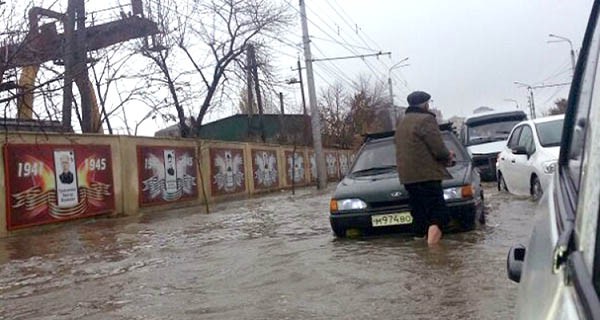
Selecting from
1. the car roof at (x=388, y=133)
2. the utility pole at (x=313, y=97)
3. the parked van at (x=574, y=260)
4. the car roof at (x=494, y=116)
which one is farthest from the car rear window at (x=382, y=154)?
the utility pole at (x=313, y=97)

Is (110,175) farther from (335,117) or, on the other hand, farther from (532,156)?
(335,117)

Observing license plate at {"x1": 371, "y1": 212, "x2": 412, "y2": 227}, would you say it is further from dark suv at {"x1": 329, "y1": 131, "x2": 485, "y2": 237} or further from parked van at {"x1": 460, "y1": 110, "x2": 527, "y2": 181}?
parked van at {"x1": 460, "y1": 110, "x2": 527, "y2": 181}

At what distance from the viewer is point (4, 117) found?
10.6 metres

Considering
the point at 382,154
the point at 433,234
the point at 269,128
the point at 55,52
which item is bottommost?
the point at 433,234

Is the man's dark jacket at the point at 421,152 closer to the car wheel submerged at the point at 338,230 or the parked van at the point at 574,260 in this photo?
the car wheel submerged at the point at 338,230

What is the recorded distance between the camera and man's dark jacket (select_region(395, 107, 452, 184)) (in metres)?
6.50

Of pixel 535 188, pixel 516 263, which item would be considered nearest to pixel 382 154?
pixel 535 188

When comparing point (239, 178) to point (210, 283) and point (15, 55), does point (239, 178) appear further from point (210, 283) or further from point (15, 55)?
point (210, 283)

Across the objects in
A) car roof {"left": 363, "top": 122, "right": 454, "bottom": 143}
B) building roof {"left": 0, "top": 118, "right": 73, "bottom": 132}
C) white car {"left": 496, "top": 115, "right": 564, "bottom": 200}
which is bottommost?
white car {"left": 496, "top": 115, "right": 564, "bottom": 200}

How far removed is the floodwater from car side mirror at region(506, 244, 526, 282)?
78.0 inches

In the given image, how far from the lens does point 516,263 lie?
2.10 metres

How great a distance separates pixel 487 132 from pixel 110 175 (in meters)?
10.6

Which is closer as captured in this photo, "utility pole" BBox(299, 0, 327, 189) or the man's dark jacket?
the man's dark jacket

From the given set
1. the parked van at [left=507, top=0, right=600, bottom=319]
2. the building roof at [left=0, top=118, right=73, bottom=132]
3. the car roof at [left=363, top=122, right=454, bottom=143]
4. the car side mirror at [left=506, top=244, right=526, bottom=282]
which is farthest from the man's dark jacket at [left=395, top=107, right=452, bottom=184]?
the building roof at [left=0, top=118, right=73, bottom=132]
